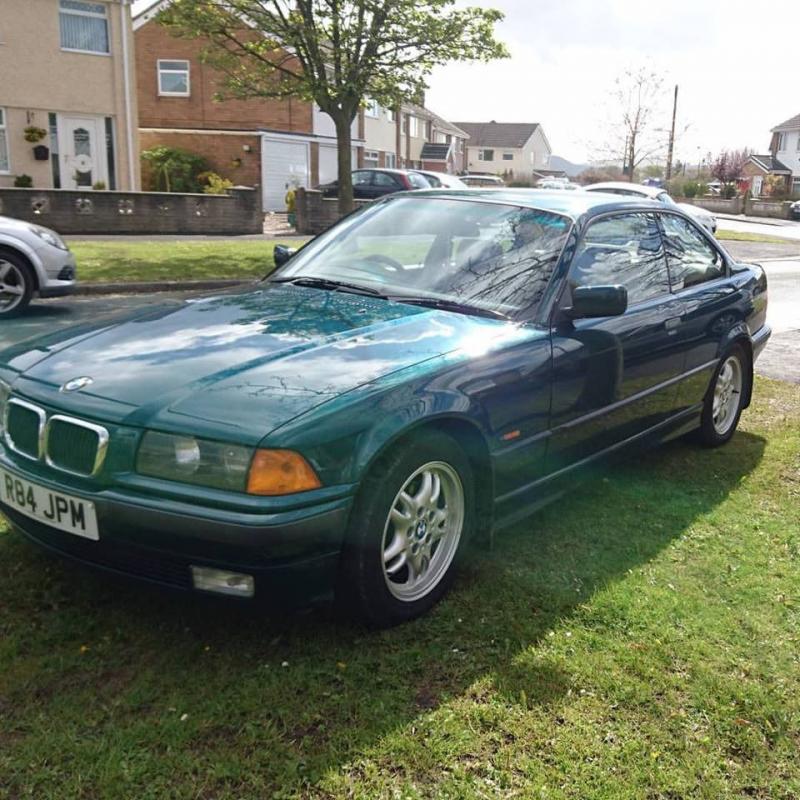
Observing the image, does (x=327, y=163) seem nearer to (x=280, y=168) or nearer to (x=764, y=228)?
(x=280, y=168)

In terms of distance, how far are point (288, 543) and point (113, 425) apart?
703 mm

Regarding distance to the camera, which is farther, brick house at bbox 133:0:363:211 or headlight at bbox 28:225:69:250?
brick house at bbox 133:0:363:211

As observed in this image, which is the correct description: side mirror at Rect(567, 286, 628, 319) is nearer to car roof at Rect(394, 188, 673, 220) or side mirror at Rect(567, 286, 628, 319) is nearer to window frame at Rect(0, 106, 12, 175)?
car roof at Rect(394, 188, 673, 220)

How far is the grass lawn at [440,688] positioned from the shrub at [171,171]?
28237 millimetres

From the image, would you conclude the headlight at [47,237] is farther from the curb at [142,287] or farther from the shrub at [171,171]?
the shrub at [171,171]

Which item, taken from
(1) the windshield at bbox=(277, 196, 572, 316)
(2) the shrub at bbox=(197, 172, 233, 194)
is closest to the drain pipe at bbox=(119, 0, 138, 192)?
(2) the shrub at bbox=(197, 172, 233, 194)

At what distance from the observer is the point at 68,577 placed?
336 centimetres

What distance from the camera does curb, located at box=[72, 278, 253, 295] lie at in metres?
11.4

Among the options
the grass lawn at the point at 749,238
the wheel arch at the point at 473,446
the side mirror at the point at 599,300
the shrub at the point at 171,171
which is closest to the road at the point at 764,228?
the grass lawn at the point at 749,238

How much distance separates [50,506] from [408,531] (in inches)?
48.5

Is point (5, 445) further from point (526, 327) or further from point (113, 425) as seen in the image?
point (526, 327)

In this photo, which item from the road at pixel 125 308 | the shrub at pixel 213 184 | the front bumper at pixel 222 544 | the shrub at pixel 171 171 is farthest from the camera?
the shrub at pixel 171 171

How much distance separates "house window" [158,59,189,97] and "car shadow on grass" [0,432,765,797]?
36073 millimetres

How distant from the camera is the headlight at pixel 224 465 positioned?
2633 mm
